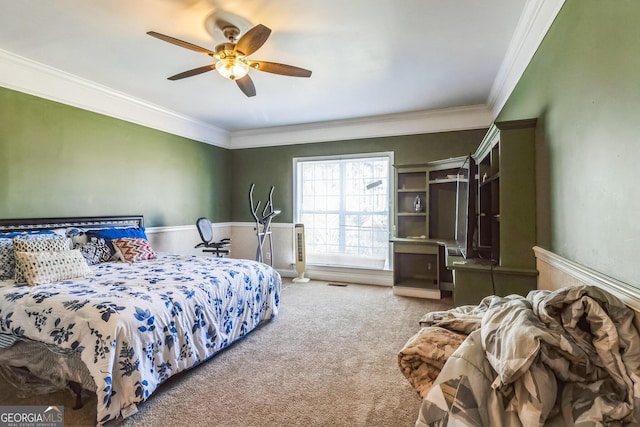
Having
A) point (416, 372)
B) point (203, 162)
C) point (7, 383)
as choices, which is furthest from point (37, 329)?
point (203, 162)

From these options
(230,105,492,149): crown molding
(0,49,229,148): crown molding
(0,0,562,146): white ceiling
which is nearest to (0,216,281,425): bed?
(0,49,229,148): crown molding

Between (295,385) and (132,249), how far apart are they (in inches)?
96.8

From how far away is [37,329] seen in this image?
198 cm

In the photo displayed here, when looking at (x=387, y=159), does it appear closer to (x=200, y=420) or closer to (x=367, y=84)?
(x=367, y=84)

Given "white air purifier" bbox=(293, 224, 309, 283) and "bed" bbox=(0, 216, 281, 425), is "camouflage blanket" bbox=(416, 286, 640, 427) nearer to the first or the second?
"bed" bbox=(0, 216, 281, 425)

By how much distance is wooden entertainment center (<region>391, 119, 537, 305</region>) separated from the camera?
2281mm

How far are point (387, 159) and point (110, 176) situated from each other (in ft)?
12.8

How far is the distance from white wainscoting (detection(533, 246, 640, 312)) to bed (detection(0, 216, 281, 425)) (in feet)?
7.81

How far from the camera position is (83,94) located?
366 cm

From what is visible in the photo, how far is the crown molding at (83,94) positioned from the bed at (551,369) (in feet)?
14.3

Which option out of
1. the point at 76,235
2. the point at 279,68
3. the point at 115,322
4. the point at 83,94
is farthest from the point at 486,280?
the point at 83,94

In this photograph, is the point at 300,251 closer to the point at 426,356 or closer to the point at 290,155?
the point at 290,155

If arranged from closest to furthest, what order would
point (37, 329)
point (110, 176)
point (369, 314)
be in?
1. point (37, 329)
2. point (369, 314)
3. point (110, 176)

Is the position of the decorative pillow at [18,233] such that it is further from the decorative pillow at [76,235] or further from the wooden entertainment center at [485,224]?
the wooden entertainment center at [485,224]
